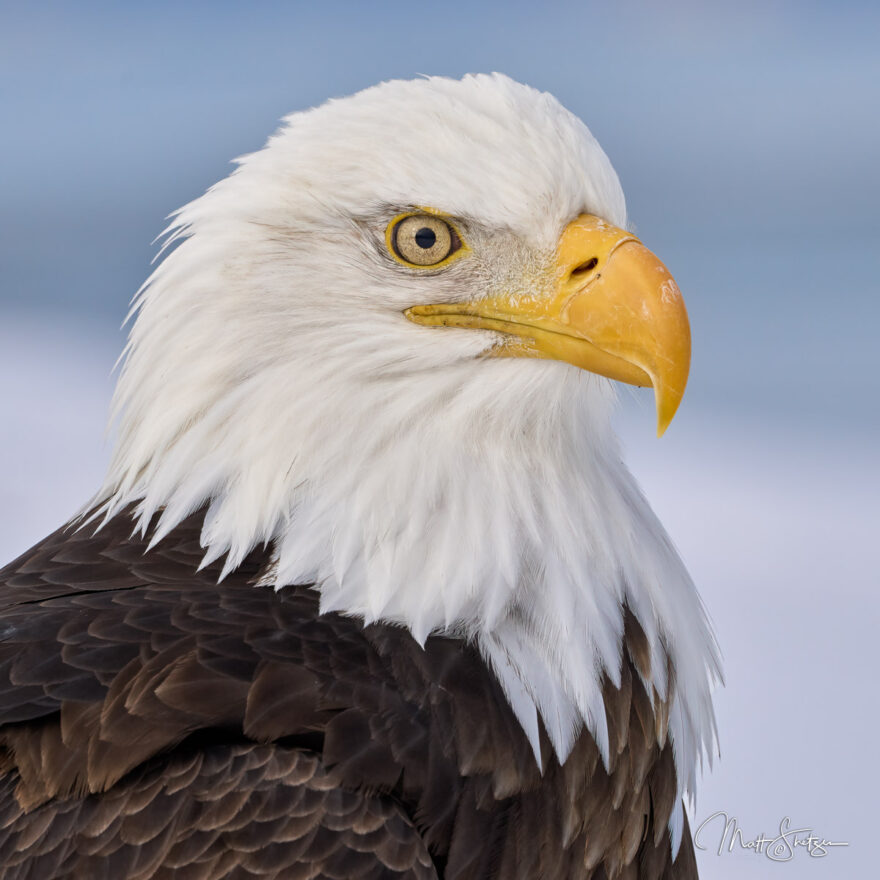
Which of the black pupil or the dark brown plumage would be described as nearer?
the dark brown plumage

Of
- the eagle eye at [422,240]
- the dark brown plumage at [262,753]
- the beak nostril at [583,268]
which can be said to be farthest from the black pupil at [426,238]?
the dark brown plumage at [262,753]

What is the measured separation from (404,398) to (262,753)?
0.60 metres

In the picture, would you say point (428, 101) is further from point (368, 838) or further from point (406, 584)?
point (368, 838)

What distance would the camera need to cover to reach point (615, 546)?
218 centimetres

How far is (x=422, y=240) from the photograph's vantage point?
2.08 metres

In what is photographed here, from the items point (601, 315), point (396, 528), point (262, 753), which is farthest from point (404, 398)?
point (262, 753)

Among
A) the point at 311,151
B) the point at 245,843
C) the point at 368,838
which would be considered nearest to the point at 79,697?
the point at 245,843

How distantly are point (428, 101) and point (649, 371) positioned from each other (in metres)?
0.56

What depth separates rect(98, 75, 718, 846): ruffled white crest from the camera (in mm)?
2043

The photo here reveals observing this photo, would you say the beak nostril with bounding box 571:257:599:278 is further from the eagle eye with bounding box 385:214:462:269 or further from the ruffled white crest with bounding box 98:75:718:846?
the eagle eye with bounding box 385:214:462:269

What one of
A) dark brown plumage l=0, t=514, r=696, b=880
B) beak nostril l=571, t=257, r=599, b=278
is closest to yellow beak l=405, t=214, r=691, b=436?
beak nostril l=571, t=257, r=599, b=278

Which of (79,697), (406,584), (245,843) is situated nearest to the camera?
(245,843)

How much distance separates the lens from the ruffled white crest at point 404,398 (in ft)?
6.70

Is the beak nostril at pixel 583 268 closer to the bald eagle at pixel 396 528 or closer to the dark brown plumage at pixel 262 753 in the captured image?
the bald eagle at pixel 396 528
